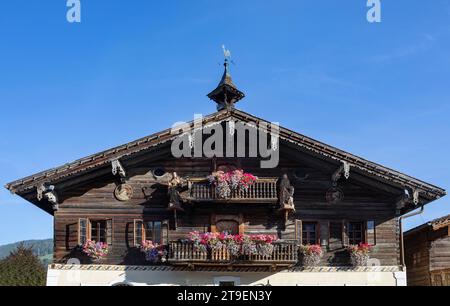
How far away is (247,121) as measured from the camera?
24.2m

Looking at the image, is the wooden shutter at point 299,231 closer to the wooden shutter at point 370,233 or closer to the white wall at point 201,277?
the white wall at point 201,277

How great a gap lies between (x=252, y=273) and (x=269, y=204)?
8.90 ft

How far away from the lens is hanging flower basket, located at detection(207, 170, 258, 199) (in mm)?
23359

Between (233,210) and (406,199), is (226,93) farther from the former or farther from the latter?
(406,199)

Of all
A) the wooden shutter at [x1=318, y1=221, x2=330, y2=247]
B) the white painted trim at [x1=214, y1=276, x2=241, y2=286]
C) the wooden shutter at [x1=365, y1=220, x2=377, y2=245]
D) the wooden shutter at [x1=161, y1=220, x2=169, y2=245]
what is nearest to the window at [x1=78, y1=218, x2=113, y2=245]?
the wooden shutter at [x1=161, y1=220, x2=169, y2=245]

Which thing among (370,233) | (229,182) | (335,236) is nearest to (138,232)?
(229,182)

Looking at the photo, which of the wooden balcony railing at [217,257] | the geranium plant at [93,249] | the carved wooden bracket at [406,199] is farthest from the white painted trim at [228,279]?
the carved wooden bracket at [406,199]

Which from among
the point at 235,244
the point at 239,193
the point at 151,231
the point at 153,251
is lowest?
the point at 153,251

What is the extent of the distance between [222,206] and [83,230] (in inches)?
214

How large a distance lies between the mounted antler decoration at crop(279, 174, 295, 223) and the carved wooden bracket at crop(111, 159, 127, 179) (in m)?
6.15

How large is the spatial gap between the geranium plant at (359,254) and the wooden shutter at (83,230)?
10104 mm
